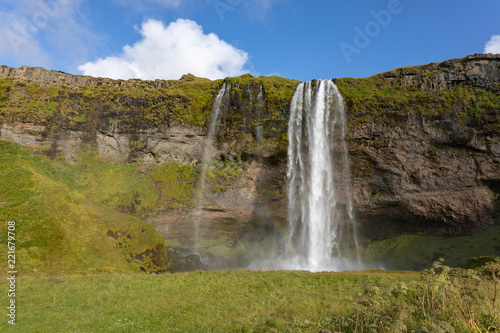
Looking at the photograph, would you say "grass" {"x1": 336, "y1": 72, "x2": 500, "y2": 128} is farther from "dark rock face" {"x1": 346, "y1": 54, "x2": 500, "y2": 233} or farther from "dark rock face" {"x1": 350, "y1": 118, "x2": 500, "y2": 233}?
"dark rock face" {"x1": 350, "y1": 118, "x2": 500, "y2": 233}

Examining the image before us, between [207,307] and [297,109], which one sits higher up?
[297,109]

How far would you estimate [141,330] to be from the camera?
11.2 meters

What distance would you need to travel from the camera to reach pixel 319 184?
3806 cm

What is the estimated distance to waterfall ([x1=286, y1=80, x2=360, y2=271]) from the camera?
3707 centimetres

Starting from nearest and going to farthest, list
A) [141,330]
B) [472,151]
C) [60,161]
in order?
1. [141,330]
2. [472,151]
3. [60,161]

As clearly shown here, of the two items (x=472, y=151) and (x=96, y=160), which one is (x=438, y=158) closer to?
(x=472, y=151)

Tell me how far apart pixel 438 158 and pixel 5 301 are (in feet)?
145

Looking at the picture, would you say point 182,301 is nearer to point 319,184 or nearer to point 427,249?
point 319,184

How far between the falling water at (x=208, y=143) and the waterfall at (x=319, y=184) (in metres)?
12.7

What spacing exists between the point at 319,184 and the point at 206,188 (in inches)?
676

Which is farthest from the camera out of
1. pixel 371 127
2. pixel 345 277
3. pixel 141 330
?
pixel 371 127

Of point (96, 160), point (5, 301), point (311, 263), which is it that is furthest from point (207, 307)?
point (96, 160)

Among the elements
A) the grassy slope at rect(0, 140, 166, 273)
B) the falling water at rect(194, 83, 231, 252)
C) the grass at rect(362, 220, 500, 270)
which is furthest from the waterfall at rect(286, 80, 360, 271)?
the grassy slope at rect(0, 140, 166, 273)

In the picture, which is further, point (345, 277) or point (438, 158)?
point (438, 158)
